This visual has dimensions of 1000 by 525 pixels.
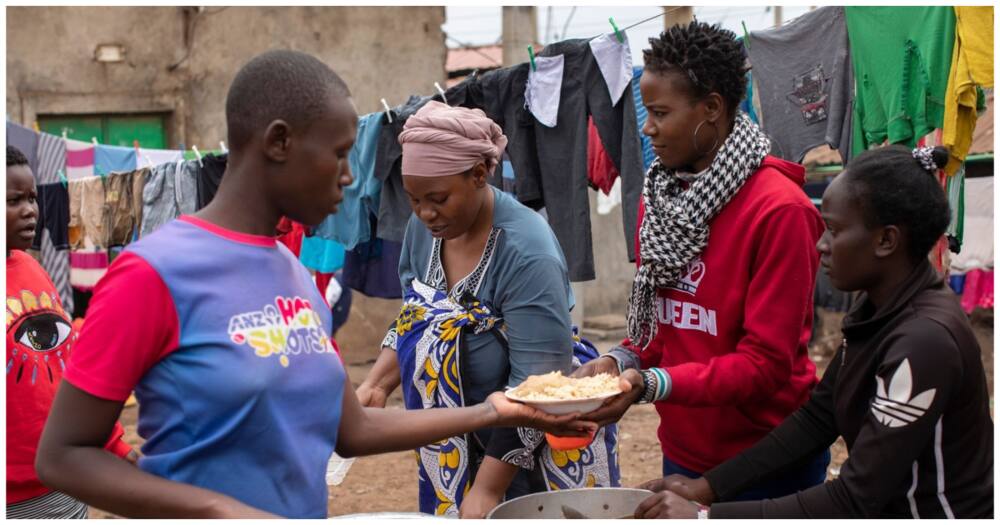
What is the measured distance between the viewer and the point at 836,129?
424 centimetres

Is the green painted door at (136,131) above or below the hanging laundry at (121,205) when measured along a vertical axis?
above

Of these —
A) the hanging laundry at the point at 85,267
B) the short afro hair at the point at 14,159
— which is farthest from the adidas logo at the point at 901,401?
the hanging laundry at the point at 85,267

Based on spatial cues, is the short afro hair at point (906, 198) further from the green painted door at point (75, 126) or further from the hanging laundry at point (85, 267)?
the green painted door at point (75, 126)

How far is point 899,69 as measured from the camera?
386 centimetres

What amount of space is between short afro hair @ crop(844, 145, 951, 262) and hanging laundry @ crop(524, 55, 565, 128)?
9.03 ft

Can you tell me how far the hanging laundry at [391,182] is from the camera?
5875 millimetres

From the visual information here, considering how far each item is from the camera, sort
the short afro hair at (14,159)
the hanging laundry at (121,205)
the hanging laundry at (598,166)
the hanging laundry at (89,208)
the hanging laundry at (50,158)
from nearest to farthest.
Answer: the short afro hair at (14,159) < the hanging laundry at (598,166) < the hanging laundry at (121,205) < the hanging laundry at (89,208) < the hanging laundry at (50,158)

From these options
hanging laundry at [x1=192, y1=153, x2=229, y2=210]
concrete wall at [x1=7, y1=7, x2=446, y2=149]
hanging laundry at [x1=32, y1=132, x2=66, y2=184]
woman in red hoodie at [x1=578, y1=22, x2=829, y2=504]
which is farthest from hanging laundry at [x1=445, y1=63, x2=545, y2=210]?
concrete wall at [x1=7, y1=7, x2=446, y2=149]

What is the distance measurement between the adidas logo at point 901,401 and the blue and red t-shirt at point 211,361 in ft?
4.02

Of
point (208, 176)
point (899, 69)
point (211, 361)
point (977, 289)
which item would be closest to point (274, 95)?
point (211, 361)

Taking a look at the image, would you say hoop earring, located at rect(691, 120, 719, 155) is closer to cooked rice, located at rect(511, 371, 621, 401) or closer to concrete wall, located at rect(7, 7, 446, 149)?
cooked rice, located at rect(511, 371, 621, 401)

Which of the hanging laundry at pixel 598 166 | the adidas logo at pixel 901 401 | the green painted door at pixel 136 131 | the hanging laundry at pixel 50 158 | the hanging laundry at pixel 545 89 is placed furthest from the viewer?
the green painted door at pixel 136 131

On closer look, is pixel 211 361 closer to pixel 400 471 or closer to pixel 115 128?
pixel 400 471

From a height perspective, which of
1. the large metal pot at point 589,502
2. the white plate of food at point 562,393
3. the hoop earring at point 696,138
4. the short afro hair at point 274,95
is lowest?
the large metal pot at point 589,502
